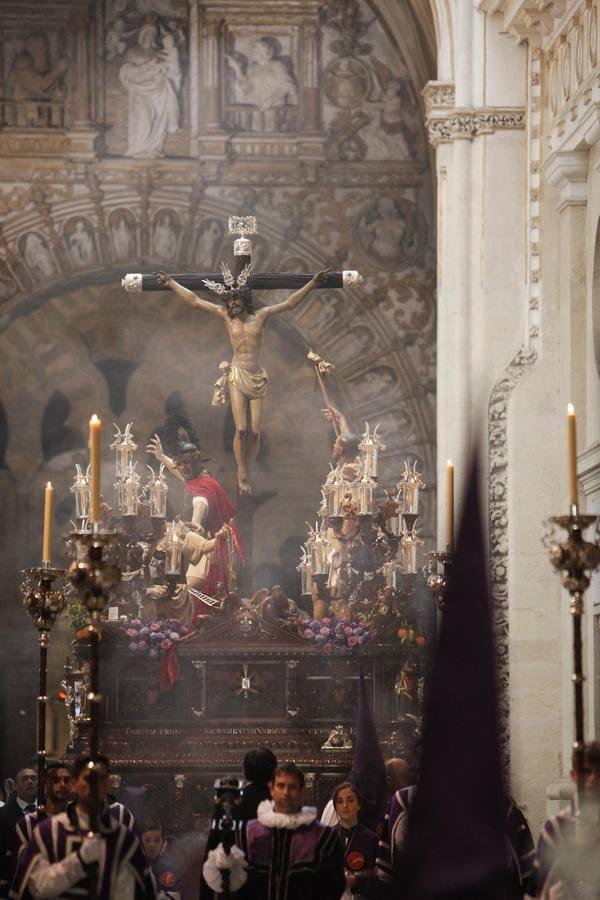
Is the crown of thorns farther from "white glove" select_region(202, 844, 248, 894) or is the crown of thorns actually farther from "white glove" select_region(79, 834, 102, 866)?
"white glove" select_region(79, 834, 102, 866)

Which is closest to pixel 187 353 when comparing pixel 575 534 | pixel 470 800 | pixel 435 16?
pixel 435 16

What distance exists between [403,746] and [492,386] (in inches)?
125

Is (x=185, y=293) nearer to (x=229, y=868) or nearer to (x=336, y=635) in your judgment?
(x=336, y=635)

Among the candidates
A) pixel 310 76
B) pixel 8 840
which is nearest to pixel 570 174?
pixel 8 840

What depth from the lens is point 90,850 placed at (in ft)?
29.1

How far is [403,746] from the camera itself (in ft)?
54.3

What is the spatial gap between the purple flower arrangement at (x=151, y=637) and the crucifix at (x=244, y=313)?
189 cm

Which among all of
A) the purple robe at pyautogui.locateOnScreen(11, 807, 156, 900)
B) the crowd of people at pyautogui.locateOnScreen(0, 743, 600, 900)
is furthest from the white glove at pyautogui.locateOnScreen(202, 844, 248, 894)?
the purple robe at pyautogui.locateOnScreen(11, 807, 156, 900)

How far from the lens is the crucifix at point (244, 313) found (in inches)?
719

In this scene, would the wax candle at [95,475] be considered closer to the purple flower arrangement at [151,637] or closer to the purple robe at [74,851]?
the purple robe at [74,851]

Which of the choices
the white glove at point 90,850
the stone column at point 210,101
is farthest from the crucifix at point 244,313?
the white glove at point 90,850

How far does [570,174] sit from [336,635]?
4.30 m

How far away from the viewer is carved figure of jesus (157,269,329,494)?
18250 mm

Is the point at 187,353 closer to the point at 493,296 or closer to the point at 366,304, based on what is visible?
the point at 366,304
